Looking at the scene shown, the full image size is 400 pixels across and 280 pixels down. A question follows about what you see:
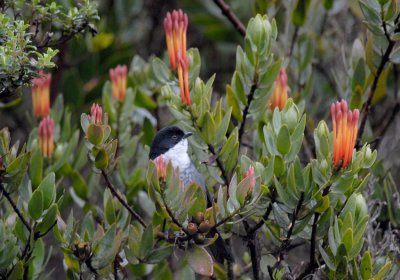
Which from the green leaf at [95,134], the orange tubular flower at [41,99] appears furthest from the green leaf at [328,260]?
the orange tubular flower at [41,99]

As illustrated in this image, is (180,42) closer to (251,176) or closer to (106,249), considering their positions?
(251,176)

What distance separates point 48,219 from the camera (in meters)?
3.72

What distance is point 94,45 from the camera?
6512 millimetres

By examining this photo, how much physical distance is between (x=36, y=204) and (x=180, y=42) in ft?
3.37

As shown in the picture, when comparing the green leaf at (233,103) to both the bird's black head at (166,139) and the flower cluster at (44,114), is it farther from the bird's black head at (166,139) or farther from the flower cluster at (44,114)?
the flower cluster at (44,114)

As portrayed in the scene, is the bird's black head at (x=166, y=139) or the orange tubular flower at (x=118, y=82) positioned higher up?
the orange tubular flower at (x=118, y=82)

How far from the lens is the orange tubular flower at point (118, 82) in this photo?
4953 mm

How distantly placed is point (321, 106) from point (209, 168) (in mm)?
2406

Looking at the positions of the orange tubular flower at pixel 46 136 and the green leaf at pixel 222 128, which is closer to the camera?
the green leaf at pixel 222 128

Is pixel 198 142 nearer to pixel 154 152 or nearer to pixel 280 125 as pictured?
pixel 280 125

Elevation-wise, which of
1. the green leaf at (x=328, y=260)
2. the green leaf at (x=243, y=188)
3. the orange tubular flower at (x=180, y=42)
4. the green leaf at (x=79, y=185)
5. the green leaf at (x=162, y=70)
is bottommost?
the green leaf at (x=79, y=185)

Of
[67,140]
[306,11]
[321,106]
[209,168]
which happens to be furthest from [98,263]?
[321,106]

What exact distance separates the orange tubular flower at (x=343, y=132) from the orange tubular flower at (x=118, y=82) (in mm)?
1841

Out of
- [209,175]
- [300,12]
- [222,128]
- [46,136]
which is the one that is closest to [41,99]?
[46,136]
